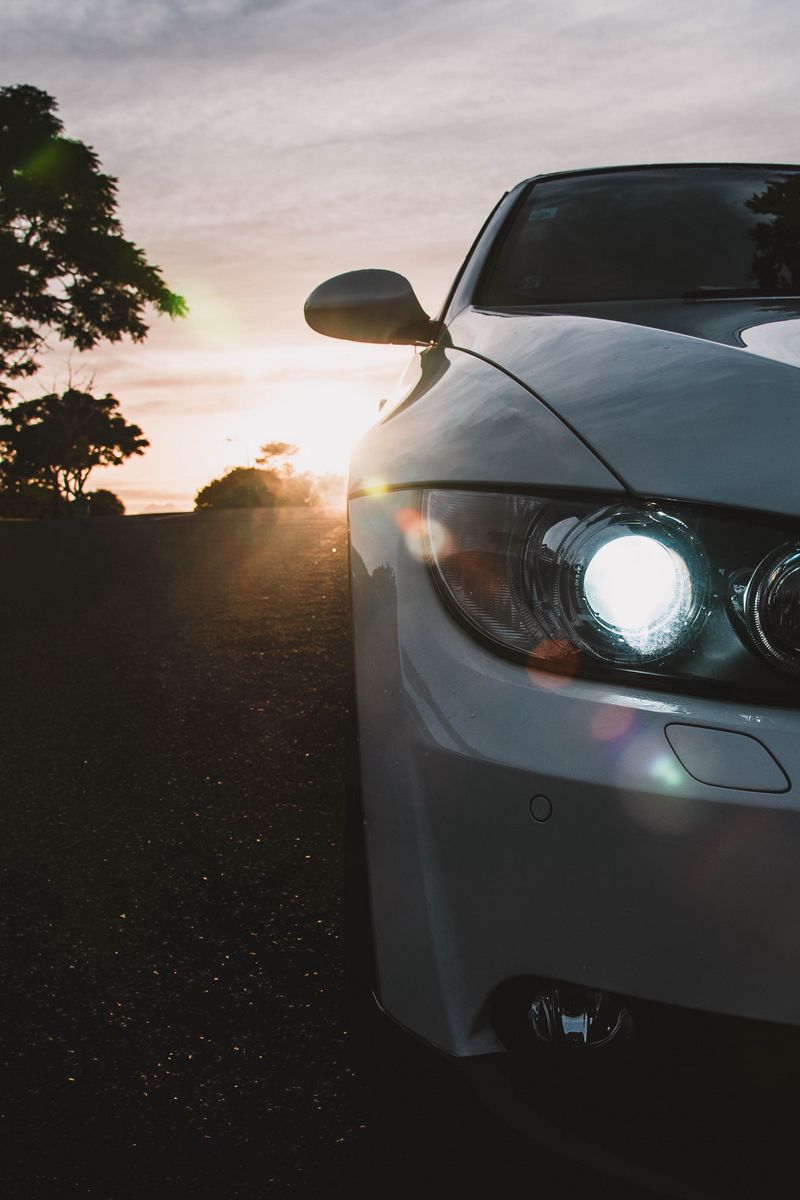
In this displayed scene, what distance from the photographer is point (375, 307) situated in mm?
2812

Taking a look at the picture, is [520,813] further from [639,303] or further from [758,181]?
[758,181]

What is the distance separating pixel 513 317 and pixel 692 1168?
5.00 feet

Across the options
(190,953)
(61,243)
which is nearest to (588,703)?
(190,953)

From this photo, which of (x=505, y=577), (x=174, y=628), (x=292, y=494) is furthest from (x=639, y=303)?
(x=292, y=494)

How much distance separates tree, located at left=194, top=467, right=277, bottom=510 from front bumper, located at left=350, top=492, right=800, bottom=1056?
55.4 meters

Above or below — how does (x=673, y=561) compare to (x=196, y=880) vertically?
above

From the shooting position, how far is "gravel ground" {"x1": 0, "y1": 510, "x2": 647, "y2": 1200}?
1.58 meters

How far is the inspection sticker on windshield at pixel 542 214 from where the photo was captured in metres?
3.04

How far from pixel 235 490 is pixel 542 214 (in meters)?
62.6

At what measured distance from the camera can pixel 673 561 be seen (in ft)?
4.39

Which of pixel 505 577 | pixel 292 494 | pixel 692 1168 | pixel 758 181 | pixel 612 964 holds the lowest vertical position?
pixel 692 1168

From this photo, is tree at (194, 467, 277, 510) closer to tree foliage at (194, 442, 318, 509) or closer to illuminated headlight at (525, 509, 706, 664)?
tree foliage at (194, 442, 318, 509)

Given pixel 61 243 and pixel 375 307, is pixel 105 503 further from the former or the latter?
pixel 375 307

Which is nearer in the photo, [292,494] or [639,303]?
[639,303]
